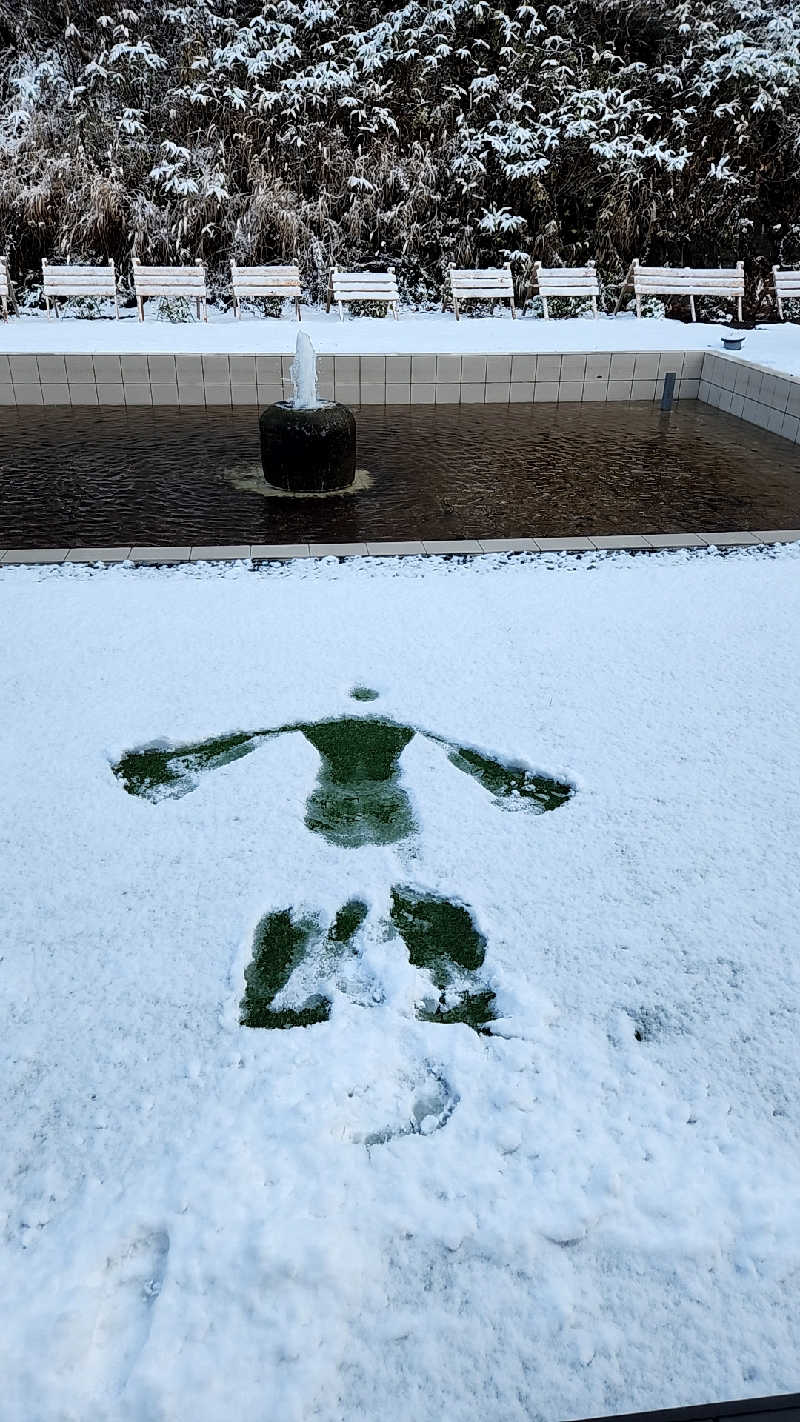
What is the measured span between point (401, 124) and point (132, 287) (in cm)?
428

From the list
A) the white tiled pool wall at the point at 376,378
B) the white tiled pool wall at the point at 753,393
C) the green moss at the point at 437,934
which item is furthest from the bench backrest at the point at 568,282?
the green moss at the point at 437,934

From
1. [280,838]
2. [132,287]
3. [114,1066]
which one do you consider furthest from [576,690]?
[132,287]

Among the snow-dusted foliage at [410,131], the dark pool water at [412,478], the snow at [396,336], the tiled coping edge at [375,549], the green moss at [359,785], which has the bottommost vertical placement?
the green moss at [359,785]

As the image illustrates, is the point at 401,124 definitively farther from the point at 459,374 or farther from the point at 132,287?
the point at 459,374

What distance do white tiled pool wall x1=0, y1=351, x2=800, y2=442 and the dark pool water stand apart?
22cm

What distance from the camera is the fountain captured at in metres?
4.96

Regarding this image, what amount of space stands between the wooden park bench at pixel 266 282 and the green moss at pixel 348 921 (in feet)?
30.3

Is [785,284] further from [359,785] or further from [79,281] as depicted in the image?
[359,785]

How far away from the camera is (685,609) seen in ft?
12.3

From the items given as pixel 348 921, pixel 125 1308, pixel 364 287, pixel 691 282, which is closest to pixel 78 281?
→ pixel 364 287

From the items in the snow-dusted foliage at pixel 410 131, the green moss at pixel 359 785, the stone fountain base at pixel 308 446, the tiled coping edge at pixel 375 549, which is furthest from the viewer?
the snow-dusted foliage at pixel 410 131

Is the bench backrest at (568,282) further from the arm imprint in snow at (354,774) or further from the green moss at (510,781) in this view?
the green moss at (510,781)

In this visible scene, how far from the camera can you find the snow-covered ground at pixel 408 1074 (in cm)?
136

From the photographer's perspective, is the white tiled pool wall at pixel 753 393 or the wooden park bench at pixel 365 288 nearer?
the white tiled pool wall at pixel 753 393
